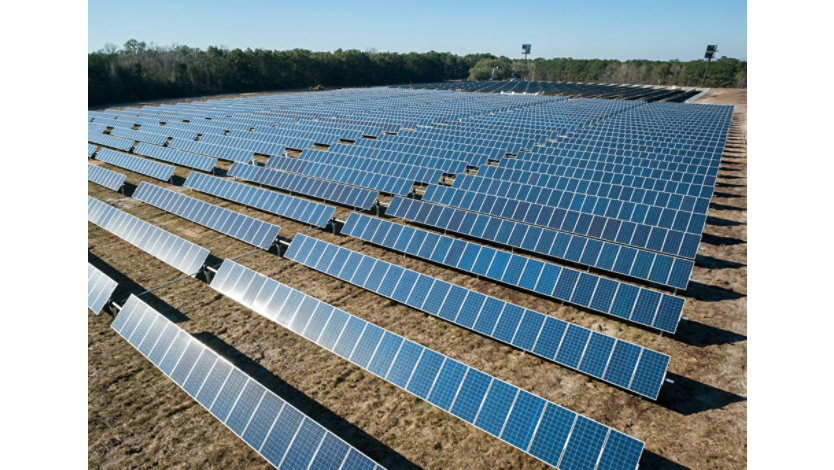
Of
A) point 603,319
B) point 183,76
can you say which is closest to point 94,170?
point 603,319

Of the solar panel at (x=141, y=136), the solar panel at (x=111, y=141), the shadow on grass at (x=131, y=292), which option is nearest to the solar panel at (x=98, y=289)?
the shadow on grass at (x=131, y=292)

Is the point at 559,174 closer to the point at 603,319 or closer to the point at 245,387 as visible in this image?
the point at 603,319

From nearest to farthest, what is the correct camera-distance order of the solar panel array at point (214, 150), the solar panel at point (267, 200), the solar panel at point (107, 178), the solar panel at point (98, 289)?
the solar panel at point (98, 289) → the solar panel at point (267, 200) → the solar panel at point (107, 178) → the solar panel array at point (214, 150)

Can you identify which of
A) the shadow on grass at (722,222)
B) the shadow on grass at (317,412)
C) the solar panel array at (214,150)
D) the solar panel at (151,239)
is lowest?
the shadow on grass at (317,412)

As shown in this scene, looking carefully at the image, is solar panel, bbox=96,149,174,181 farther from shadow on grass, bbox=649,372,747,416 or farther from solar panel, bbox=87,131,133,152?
shadow on grass, bbox=649,372,747,416

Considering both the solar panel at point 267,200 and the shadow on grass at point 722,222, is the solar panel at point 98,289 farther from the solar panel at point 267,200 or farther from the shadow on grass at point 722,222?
the shadow on grass at point 722,222

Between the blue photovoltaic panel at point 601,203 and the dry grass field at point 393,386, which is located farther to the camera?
the blue photovoltaic panel at point 601,203
